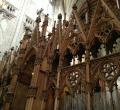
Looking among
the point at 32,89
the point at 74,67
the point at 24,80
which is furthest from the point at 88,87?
the point at 24,80

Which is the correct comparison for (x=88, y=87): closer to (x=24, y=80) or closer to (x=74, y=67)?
(x=74, y=67)

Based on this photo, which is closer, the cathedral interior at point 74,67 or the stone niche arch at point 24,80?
the cathedral interior at point 74,67

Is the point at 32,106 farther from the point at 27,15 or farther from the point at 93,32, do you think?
the point at 27,15

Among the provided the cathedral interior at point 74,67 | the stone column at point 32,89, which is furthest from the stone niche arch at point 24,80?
the stone column at point 32,89

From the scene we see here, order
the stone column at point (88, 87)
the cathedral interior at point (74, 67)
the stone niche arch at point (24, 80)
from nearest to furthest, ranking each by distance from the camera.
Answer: the stone column at point (88, 87)
the cathedral interior at point (74, 67)
the stone niche arch at point (24, 80)

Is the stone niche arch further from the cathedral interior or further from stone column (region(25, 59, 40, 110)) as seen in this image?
stone column (region(25, 59, 40, 110))

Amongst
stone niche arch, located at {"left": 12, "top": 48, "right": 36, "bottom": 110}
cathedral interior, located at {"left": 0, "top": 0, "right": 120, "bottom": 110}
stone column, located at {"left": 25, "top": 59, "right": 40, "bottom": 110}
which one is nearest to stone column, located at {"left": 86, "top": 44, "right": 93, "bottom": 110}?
cathedral interior, located at {"left": 0, "top": 0, "right": 120, "bottom": 110}

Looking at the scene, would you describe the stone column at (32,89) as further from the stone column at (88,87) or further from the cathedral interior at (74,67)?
the stone column at (88,87)

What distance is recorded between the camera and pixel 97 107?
407 cm

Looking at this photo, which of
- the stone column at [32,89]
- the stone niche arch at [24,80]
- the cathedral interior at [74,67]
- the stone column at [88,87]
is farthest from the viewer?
the stone niche arch at [24,80]

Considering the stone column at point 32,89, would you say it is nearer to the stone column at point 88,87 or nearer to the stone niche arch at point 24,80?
the stone niche arch at point 24,80

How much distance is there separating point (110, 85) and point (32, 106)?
2.05 m

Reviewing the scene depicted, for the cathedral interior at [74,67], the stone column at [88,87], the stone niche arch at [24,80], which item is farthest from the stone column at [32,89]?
the stone column at [88,87]

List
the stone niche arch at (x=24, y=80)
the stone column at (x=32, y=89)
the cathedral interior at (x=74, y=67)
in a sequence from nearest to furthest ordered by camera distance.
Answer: the cathedral interior at (x=74, y=67) → the stone column at (x=32, y=89) → the stone niche arch at (x=24, y=80)
